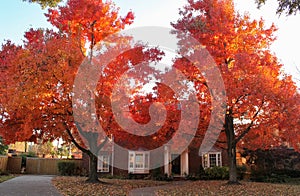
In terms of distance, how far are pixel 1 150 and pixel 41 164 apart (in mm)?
6470

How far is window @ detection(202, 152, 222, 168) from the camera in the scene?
2297cm

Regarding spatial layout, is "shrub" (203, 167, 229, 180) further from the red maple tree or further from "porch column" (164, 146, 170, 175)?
the red maple tree

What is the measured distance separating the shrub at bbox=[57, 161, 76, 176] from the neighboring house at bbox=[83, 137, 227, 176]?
1393 mm

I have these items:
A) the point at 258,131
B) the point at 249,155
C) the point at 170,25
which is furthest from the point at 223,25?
the point at 249,155

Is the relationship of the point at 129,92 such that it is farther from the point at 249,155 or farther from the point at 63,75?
the point at 249,155

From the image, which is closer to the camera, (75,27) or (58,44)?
(58,44)

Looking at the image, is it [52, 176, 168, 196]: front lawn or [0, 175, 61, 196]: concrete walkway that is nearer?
[0, 175, 61, 196]: concrete walkway

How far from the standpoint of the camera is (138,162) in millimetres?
23406

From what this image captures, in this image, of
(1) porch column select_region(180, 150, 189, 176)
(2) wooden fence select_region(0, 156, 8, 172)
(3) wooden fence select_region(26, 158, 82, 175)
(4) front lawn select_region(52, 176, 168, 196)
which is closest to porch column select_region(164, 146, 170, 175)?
(1) porch column select_region(180, 150, 189, 176)

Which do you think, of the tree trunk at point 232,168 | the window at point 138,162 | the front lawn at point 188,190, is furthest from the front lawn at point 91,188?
the window at point 138,162

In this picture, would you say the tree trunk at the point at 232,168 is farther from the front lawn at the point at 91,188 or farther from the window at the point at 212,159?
the window at the point at 212,159

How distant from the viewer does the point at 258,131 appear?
1282 cm

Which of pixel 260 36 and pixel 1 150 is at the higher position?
pixel 260 36

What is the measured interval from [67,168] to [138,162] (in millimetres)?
6229
